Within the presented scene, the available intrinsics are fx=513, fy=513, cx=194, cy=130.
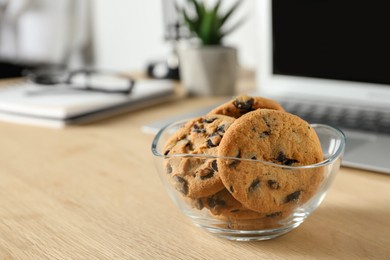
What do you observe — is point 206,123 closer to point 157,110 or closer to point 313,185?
point 313,185

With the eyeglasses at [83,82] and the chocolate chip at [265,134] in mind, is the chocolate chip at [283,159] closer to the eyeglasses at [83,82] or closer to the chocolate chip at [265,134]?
the chocolate chip at [265,134]

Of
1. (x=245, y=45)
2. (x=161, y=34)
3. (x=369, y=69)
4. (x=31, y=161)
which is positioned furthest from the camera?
(x=161, y=34)

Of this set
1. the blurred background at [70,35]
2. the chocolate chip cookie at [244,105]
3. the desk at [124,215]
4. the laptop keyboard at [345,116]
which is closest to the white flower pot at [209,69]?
the laptop keyboard at [345,116]

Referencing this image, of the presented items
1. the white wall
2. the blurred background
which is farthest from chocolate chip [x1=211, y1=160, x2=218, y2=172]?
the blurred background

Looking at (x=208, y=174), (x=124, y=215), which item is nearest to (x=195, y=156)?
(x=208, y=174)

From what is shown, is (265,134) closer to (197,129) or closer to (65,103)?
(197,129)

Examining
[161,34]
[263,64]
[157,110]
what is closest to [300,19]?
[263,64]

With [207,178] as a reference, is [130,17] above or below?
above
